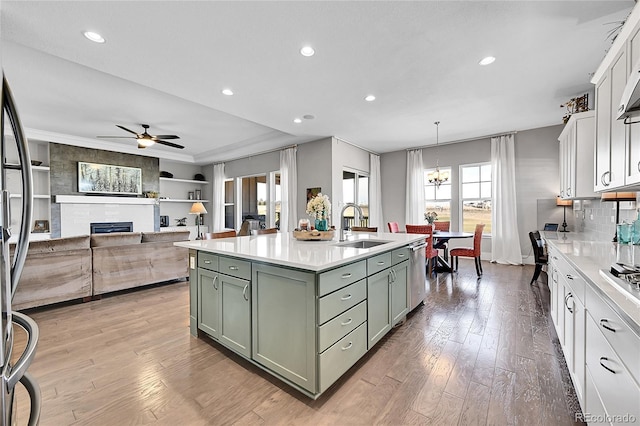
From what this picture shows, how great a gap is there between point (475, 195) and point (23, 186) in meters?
7.21

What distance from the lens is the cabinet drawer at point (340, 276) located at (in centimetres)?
169

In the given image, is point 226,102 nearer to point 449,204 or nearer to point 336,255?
point 336,255

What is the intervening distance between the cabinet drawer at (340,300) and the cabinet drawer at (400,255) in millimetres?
579

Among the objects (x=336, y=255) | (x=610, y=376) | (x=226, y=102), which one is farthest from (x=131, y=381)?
(x=226, y=102)

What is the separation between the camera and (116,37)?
95.4 inches

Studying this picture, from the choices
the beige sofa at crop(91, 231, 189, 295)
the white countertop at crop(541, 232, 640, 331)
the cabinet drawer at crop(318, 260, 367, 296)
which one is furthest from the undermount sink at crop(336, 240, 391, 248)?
the beige sofa at crop(91, 231, 189, 295)

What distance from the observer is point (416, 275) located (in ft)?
10.0

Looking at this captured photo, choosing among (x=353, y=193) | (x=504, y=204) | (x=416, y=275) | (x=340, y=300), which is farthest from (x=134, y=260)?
(x=504, y=204)

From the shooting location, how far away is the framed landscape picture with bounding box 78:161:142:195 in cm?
655

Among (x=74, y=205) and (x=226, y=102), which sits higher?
(x=226, y=102)

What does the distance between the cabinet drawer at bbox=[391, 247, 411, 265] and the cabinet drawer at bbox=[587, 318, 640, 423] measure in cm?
135

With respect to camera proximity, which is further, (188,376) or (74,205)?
(74,205)

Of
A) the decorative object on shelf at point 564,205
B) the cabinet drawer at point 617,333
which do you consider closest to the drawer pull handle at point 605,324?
the cabinet drawer at point 617,333

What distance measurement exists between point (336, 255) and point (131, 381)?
171cm
